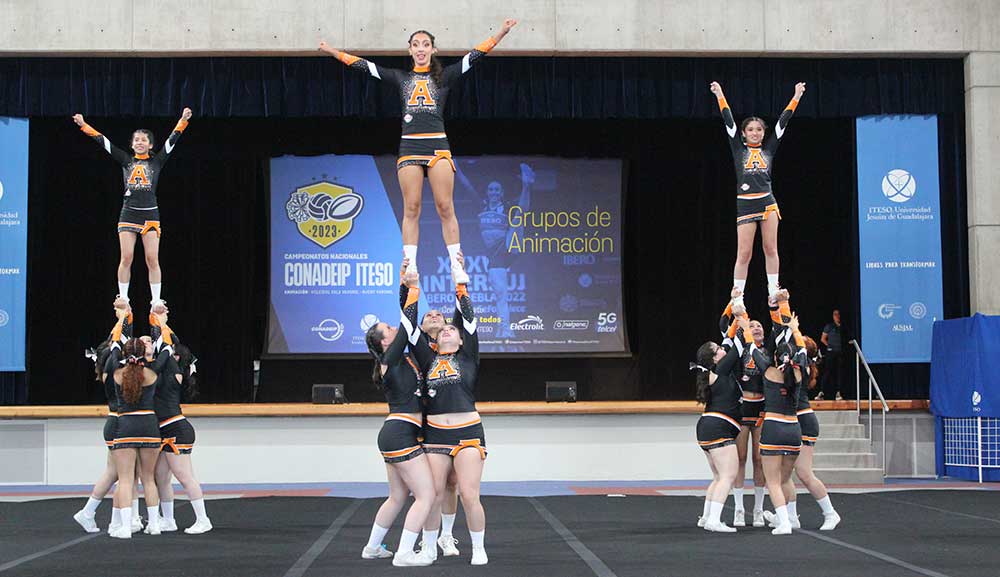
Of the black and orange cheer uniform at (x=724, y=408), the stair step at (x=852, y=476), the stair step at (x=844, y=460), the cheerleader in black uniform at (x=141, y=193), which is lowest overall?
the stair step at (x=852, y=476)

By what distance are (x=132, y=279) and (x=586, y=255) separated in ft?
20.2

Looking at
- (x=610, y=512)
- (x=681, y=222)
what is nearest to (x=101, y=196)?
(x=681, y=222)

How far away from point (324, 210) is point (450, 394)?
960cm

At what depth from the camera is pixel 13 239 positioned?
566 inches

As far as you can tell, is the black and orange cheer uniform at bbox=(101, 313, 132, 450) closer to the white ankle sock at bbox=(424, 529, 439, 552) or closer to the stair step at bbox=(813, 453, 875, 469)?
the white ankle sock at bbox=(424, 529, 439, 552)

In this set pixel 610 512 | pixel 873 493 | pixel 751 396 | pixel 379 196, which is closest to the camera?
pixel 751 396

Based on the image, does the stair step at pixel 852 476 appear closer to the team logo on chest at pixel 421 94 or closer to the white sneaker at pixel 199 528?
the white sneaker at pixel 199 528

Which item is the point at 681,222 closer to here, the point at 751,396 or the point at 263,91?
the point at 263,91

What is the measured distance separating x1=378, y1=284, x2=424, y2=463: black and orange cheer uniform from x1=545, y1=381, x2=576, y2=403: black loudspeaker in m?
7.84

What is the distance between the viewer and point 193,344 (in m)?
16.2

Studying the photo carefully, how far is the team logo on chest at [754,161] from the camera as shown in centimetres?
991

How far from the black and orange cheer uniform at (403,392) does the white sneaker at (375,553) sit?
0.75 metres

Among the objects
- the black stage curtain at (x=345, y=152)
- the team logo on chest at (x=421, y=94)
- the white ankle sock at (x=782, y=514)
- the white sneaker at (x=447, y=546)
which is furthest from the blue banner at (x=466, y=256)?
the white sneaker at (x=447, y=546)

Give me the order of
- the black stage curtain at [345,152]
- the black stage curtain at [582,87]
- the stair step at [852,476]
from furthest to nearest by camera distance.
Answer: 1. the black stage curtain at [345,152]
2. the black stage curtain at [582,87]
3. the stair step at [852,476]
